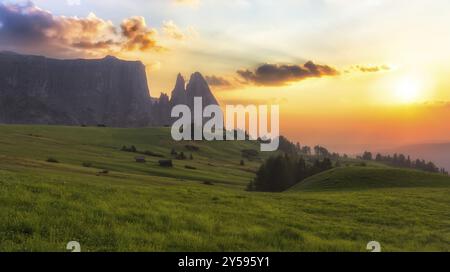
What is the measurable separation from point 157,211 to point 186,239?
5.76 metres

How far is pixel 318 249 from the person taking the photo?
752 inches

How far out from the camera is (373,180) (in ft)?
262

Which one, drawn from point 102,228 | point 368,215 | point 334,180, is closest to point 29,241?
point 102,228

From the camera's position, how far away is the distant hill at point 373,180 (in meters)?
76.8

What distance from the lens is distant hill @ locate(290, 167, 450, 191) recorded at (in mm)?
76750
